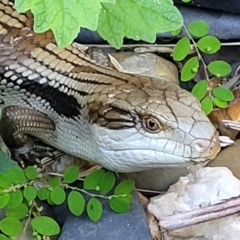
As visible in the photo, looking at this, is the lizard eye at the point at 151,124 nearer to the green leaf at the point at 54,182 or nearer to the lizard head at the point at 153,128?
the lizard head at the point at 153,128

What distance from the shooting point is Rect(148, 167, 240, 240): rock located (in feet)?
6.56

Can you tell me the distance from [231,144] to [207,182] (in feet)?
0.74

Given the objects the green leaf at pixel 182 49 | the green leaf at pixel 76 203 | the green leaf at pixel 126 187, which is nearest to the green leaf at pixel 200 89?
the green leaf at pixel 182 49

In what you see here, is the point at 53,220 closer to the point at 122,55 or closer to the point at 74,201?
the point at 74,201

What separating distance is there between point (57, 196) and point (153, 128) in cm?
31

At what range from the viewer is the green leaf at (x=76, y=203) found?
199 centimetres

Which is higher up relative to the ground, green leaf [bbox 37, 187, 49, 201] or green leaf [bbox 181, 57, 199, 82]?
green leaf [bbox 181, 57, 199, 82]

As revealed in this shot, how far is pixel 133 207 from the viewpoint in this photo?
2055 millimetres

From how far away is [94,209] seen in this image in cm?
201

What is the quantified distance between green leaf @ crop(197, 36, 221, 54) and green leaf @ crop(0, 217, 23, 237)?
0.79m

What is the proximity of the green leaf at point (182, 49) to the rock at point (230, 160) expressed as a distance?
1.02 ft

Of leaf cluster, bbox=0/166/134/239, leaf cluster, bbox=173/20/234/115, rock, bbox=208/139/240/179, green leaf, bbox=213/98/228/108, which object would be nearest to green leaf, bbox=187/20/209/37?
leaf cluster, bbox=173/20/234/115

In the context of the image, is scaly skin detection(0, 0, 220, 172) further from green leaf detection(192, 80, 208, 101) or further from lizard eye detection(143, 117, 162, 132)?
green leaf detection(192, 80, 208, 101)

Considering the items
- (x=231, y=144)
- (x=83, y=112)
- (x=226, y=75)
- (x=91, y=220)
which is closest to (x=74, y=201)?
(x=91, y=220)
